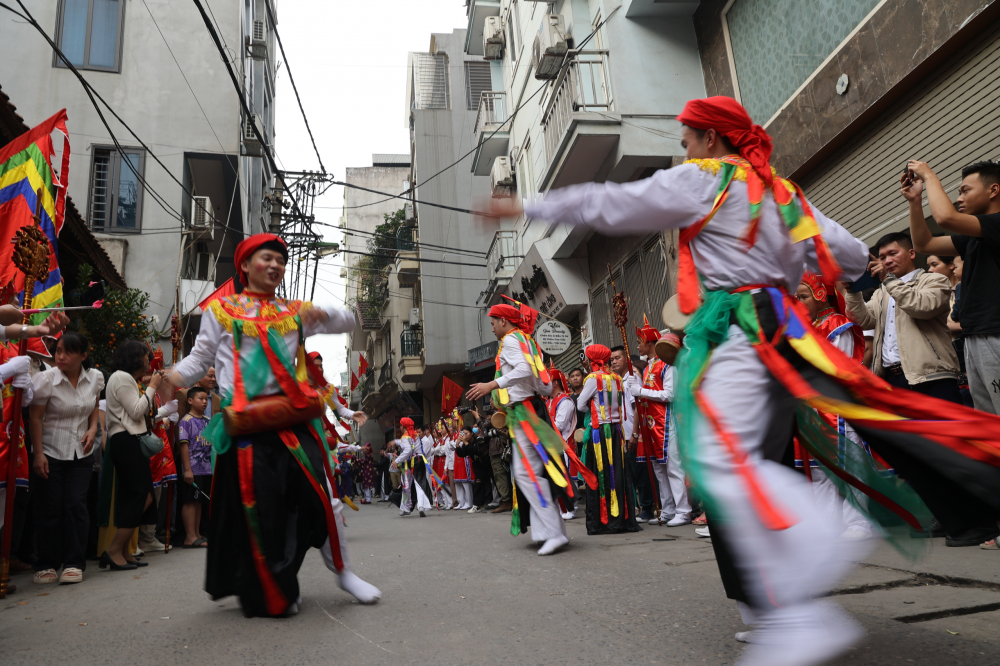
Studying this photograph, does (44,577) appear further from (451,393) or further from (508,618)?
(451,393)

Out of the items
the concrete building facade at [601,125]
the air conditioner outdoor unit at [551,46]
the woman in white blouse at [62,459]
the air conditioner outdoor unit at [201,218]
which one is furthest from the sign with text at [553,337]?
the woman in white blouse at [62,459]

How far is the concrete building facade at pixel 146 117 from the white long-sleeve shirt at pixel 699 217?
15788mm

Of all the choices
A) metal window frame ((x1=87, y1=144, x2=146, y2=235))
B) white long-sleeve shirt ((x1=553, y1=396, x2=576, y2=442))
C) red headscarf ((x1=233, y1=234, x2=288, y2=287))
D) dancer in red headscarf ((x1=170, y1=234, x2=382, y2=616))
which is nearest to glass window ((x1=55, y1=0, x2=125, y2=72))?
metal window frame ((x1=87, y1=144, x2=146, y2=235))

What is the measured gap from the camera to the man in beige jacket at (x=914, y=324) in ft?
14.5

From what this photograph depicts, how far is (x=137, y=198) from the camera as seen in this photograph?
16766mm

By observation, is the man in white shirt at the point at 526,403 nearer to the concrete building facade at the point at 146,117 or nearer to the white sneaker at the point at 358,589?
the white sneaker at the point at 358,589

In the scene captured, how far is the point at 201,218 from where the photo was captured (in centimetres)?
1811

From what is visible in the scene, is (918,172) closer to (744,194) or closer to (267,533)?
(744,194)

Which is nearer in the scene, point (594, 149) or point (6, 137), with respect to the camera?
point (6, 137)

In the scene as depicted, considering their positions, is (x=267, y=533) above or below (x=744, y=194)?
below

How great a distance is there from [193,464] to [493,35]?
16.5 meters

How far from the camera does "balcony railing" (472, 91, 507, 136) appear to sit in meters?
20.5

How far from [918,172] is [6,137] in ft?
29.7

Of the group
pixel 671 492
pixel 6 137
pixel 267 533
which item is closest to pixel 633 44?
pixel 671 492
